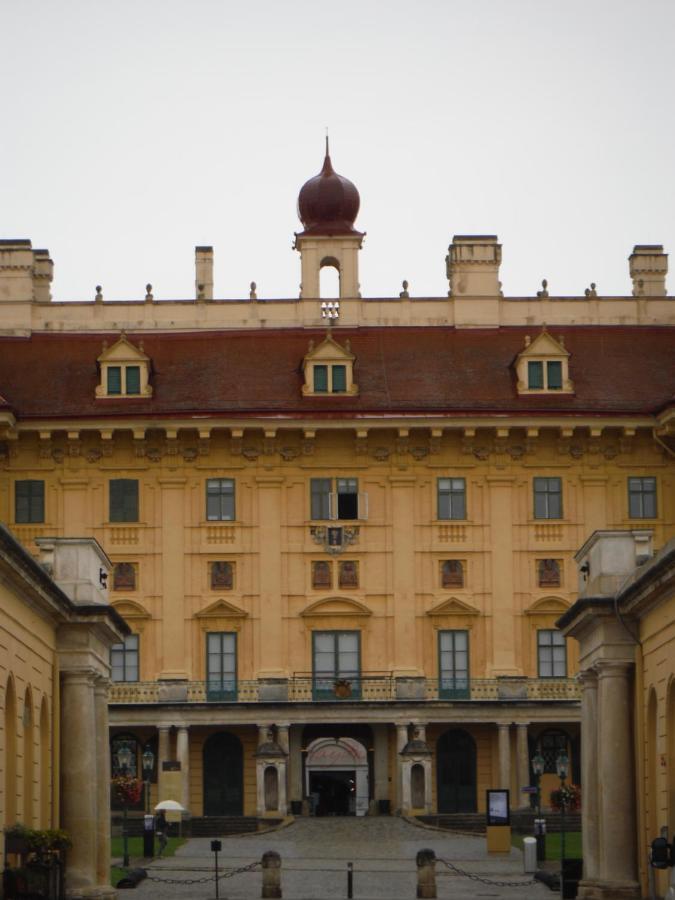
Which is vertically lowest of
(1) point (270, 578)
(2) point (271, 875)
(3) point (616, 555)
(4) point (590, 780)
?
(2) point (271, 875)

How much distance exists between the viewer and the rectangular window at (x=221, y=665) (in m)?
76.4

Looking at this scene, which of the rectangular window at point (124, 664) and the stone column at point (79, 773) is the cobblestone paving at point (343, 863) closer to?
the stone column at point (79, 773)

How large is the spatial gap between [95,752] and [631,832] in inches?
431

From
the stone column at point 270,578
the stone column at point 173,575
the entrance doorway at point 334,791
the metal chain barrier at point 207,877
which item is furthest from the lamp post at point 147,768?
the metal chain barrier at point 207,877

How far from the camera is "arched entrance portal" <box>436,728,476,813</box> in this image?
7594 centimetres

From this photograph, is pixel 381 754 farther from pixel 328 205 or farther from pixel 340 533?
pixel 328 205

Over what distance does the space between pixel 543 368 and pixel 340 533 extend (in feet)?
29.0

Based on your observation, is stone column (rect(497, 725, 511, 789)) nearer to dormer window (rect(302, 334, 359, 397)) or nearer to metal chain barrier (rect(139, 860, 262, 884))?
dormer window (rect(302, 334, 359, 397))

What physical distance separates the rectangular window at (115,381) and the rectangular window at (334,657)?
10.5m

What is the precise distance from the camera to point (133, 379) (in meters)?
78.2

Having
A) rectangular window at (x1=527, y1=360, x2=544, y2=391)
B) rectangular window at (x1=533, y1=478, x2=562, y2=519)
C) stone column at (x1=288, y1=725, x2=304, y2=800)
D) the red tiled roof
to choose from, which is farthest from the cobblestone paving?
rectangular window at (x1=527, y1=360, x2=544, y2=391)

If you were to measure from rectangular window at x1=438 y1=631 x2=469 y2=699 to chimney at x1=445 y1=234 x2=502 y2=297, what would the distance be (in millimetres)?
12662

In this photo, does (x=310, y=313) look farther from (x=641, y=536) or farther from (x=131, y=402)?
(x=641, y=536)

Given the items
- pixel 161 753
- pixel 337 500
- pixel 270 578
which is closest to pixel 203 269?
pixel 337 500
